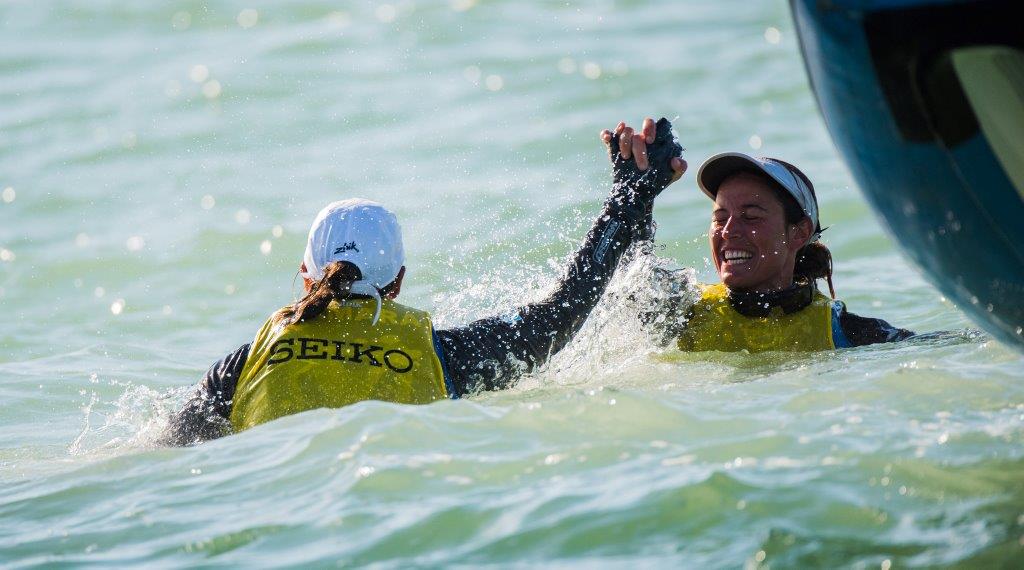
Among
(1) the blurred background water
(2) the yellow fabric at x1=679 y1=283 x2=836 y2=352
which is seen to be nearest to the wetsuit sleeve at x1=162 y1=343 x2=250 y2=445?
(1) the blurred background water

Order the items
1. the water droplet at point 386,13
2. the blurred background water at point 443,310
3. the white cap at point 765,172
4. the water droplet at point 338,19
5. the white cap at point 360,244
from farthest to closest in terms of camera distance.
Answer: the water droplet at point 386,13 → the water droplet at point 338,19 → the white cap at point 765,172 → the white cap at point 360,244 → the blurred background water at point 443,310

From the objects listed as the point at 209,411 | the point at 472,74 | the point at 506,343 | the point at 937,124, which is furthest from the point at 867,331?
the point at 472,74

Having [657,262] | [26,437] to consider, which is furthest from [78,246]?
[657,262]

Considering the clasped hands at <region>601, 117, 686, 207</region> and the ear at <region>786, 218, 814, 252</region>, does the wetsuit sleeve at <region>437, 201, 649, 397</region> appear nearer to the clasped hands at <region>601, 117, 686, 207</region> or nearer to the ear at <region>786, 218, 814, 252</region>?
the clasped hands at <region>601, 117, 686, 207</region>

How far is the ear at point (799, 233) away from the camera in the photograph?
616 centimetres

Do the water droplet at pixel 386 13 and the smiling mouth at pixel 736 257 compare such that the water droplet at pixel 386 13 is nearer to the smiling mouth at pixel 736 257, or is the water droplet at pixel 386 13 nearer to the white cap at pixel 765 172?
the white cap at pixel 765 172

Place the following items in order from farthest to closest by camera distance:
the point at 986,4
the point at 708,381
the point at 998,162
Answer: the point at 708,381
the point at 998,162
the point at 986,4

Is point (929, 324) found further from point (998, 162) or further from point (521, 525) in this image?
point (521, 525)

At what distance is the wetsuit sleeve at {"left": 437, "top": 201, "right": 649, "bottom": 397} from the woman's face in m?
0.79

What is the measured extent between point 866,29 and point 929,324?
405cm

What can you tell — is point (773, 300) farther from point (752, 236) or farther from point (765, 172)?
point (765, 172)

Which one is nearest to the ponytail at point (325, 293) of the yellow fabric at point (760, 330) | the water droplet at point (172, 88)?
the yellow fabric at point (760, 330)

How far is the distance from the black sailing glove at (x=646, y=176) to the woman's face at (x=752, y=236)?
2.12ft

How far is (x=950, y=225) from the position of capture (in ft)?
13.1
